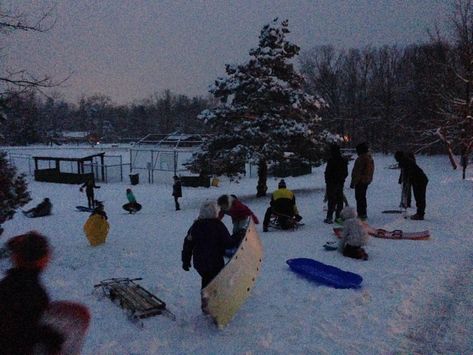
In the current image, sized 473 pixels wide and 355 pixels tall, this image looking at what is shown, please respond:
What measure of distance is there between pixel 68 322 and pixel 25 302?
35cm

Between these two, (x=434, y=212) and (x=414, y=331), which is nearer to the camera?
(x=414, y=331)

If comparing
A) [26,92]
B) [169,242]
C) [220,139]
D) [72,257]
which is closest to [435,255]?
[169,242]

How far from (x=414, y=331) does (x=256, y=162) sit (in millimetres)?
14882

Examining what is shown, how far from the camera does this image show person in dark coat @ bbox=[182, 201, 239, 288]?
5.57 metres

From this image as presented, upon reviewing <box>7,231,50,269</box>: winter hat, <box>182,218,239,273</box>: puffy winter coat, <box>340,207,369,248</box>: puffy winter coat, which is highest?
<box>7,231,50,269</box>: winter hat

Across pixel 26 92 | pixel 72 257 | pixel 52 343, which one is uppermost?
pixel 26 92

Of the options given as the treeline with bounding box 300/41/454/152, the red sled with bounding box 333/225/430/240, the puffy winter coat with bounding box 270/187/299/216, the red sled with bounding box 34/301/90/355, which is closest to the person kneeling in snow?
the red sled with bounding box 333/225/430/240

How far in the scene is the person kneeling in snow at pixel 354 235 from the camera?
27.9ft

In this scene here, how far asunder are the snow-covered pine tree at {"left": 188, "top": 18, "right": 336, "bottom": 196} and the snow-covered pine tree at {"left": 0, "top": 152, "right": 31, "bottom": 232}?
9397 millimetres

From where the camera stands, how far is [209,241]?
556 cm

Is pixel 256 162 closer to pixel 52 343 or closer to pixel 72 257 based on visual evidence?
pixel 72 257

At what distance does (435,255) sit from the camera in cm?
873

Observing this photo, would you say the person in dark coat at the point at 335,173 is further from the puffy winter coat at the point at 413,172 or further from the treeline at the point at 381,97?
the treeline at the point at 381,97

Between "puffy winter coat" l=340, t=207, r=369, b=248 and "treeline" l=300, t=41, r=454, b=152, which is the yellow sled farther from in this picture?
"treeline" l=300, t=41, r=454, b=152
